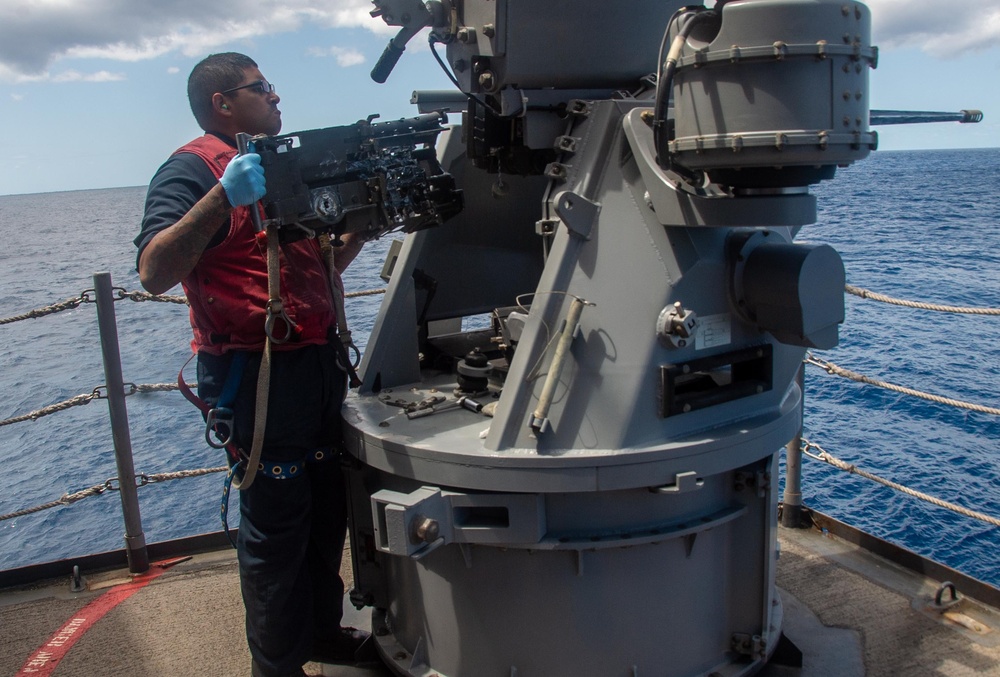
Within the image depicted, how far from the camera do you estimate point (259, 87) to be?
2840 mm

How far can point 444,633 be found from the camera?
2730mm

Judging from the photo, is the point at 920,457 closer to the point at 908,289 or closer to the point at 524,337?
the point at 908,289

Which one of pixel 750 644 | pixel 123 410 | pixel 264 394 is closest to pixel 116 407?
pixel 123 410

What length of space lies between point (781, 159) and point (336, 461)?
182cm

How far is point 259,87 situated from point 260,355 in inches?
35.6

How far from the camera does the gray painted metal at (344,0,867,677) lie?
7.79 feet

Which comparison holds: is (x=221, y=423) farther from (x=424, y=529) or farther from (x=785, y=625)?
(x=785, y=625)

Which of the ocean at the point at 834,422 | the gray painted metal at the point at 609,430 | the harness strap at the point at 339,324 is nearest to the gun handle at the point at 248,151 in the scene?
the harness strap at the point at 339,324

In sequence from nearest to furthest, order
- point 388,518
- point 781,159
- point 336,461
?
point 781,159 < point 388,518 < point 336,461

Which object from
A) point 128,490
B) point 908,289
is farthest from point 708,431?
point 908,289

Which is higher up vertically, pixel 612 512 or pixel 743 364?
pixel 743 364

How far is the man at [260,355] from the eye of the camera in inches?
105

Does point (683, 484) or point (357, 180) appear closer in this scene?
point (683, 484)

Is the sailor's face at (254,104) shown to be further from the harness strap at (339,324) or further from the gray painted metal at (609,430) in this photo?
the gray painted metal at (609,430)
